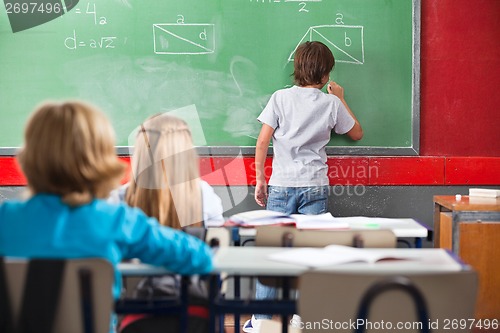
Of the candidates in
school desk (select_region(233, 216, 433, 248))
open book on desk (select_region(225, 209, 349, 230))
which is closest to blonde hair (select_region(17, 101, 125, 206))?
school desk (select_region(233, 216, 433, 248))

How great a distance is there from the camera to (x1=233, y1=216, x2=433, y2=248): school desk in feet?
9.05

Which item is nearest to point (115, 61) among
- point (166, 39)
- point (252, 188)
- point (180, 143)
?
point (166, 39)

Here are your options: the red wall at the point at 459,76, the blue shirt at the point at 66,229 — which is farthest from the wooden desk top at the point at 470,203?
the blue shirt at the point at 66,229

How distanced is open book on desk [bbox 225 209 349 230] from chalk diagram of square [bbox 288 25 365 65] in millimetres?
1382

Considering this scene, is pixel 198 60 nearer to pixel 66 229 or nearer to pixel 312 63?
pixel 312 63

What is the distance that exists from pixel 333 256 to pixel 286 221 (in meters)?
0.91

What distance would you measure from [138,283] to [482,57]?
287cm

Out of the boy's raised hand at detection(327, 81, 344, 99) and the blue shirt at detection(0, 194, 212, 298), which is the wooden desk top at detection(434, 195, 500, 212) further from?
the blue shirt at detection(0, 194, 212, 298)

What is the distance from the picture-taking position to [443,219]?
376cm

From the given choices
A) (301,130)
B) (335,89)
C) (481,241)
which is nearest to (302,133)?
(301,130)

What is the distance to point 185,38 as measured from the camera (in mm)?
4105

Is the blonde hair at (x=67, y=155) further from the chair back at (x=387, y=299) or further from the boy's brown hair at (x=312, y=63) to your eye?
the boy's brown hair at (x=312, y=63)

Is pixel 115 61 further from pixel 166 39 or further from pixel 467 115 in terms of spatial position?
pixel 467 115

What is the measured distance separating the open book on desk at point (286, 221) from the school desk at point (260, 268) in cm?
67
